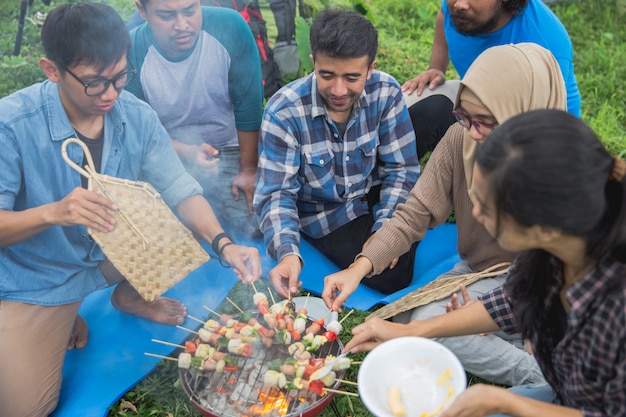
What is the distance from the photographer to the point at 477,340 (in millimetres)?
3283

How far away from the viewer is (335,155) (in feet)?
13.0

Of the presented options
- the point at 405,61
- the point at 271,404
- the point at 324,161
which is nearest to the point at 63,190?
the point at 271,404

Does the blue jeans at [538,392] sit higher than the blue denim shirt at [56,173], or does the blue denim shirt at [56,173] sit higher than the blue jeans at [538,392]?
the blue denim shirt at [56,173]

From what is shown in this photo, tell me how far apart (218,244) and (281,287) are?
1.64ft

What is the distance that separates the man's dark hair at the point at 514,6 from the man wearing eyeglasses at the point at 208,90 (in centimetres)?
183

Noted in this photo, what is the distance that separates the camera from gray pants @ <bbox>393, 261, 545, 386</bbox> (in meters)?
3.20

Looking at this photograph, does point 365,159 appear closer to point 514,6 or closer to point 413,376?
point 514,6

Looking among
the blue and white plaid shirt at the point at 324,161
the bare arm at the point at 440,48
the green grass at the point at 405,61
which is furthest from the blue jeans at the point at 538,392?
the bare arm at the point at 440,48

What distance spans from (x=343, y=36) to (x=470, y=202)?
122 cm

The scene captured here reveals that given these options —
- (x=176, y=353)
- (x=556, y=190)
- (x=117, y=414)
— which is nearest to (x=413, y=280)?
(x=176, y=353)

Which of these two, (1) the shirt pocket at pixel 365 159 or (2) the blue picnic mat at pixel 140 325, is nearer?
(2) the blue picnic mat at pixel 140 325

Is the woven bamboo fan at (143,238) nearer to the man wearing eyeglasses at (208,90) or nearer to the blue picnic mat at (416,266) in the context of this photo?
the man wearing eyeglasses at (208,90)

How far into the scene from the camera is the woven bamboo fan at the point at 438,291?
3387 millimetres

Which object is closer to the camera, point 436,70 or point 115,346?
point 115,346
